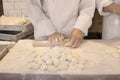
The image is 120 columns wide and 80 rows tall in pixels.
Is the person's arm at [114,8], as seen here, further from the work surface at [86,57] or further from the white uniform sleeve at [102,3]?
the work surface at [86,57]

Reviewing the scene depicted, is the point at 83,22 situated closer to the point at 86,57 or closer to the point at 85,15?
the point at 85,15

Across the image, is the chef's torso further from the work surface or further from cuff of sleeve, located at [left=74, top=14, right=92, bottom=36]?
the work surface

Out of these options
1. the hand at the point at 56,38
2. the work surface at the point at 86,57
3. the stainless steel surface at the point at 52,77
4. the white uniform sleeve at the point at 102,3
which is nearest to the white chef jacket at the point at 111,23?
the white uniform sleeve at the point at 102,3

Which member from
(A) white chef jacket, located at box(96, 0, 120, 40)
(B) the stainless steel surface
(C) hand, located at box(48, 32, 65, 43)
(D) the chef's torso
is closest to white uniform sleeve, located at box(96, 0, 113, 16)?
(A) white chef jacket, located at box(96, 0, 120, 40)

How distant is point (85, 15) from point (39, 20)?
0.25 meters

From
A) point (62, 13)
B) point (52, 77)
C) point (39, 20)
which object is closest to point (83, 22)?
point (62, 13)

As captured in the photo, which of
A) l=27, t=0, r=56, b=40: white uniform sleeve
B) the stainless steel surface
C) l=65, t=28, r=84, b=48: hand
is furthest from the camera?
l=27, t=0, r=56, b=40: white uniform sleeve

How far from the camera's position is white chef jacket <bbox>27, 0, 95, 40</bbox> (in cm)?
105

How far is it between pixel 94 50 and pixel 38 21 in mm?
351

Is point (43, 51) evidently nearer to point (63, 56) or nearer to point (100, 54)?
point (63, 56)

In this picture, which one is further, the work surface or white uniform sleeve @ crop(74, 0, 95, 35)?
white uniform sleeve @ crop(74, 0, 95, 35)

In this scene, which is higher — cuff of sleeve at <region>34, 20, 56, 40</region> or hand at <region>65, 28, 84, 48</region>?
cuff of sleeve at <region>34, 20, 56, 40</region>

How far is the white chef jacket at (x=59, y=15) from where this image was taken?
41.2 inches

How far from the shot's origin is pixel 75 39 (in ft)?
Result: 3.14
